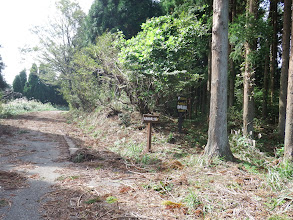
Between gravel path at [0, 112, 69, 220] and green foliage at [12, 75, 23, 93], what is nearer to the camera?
gravel path at [0, 112, 69, 220]

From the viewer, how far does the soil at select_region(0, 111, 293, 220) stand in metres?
2.66

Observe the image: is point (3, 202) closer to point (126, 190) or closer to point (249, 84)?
point (126, 190)

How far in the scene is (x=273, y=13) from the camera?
34.4ft

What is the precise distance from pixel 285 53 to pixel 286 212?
791 cm

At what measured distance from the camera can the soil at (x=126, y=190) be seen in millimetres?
2660

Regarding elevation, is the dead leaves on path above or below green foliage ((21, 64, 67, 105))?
below

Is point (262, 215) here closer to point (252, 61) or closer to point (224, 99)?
point (224, 99)

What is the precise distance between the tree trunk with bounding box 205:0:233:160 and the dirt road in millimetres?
1896

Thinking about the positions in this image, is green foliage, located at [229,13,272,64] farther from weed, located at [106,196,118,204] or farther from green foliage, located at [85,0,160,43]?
green foliage, located at [85,0,160,43]

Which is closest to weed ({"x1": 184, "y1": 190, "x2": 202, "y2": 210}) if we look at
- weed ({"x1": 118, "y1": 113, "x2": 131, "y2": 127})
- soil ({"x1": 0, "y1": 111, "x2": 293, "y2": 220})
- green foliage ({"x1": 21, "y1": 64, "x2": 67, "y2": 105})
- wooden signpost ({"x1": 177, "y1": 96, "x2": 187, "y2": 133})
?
soil ({"x1": 0, "y1": 111, "x2": 293, "y2": 220})

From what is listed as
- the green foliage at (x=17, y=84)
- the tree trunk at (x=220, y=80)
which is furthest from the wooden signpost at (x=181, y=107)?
the green foliage at (x=17, y=84)

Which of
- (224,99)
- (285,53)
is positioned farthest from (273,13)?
(224,99)

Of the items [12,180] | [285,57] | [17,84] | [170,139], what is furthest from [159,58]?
[17,84]

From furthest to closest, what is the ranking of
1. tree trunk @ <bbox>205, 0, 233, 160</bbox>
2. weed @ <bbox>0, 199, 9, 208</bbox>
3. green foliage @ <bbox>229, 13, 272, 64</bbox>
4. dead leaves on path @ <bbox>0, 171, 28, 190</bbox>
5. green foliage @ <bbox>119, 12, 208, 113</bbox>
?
green foliage @ <bbox>119, 12, 208, 113</bbox>, green foliage @ <bbox>229, 13, 272, 64</bbox>, tree trunk @ <bbox>205, 0, 233, 160</bbox>, dead leaves on path @ <bbox>0, 171, 28, 190</bbox>, weed @ <bbox>0, 199, 9, 208</bbox>
